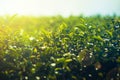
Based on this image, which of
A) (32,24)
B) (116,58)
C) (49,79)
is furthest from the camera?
(32,24)

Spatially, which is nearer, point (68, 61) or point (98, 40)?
point (68, 61)

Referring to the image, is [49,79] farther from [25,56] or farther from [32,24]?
[32,24]

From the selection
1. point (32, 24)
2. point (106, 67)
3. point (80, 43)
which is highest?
point (80, 43)

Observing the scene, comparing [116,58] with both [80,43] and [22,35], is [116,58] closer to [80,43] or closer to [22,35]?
[80,43]

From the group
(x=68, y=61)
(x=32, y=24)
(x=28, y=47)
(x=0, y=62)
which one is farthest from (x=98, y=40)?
(x=32, y=24)

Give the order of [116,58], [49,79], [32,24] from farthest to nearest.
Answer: [32,24]
[116,58]
[49,79]

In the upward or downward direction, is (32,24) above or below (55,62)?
below

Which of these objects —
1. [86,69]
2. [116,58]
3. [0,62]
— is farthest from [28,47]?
[116,58]
